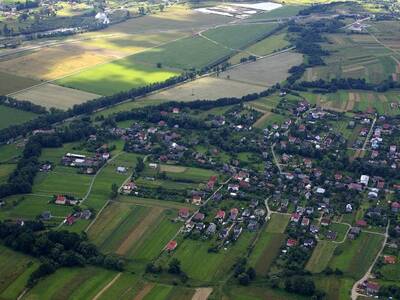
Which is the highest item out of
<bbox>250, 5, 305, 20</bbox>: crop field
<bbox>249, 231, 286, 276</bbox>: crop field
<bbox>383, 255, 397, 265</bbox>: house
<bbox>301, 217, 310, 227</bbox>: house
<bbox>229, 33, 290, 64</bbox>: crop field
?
<bbox>250, 5, 305, 20</bbox>: crop field

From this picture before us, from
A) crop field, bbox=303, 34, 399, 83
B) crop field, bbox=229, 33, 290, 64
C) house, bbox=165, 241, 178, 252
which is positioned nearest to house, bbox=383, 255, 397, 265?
house, bbox=165, 241, 178, 252

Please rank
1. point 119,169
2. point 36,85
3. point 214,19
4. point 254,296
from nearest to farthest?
point 254,296 → point 119,169 → point 36,85 → point 214,19

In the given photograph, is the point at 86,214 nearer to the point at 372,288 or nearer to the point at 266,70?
the point at 372,288

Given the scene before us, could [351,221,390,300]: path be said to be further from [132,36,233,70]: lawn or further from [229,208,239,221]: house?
[132,36,233,70]: lawn

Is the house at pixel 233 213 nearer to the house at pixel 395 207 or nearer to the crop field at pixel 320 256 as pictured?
the crop field at pixel 320 256

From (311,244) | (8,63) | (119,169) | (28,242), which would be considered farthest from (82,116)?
(311,244)

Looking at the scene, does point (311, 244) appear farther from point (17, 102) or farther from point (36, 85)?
point (36, 85)

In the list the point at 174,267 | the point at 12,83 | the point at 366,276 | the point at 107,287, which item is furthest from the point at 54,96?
the point at 366,276
